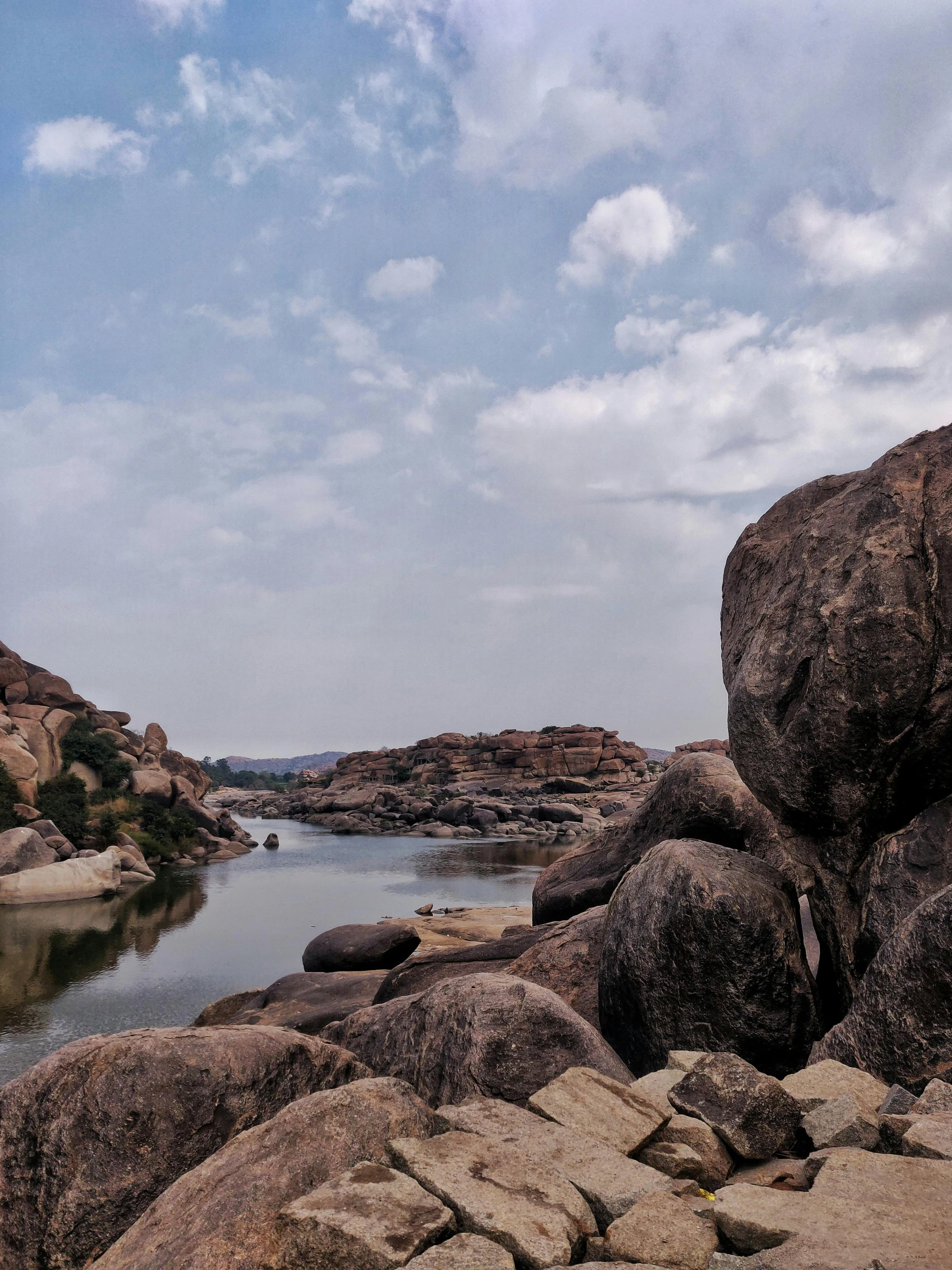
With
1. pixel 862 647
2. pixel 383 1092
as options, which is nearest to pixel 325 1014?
pixel 383 1092

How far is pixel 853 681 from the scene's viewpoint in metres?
7.22

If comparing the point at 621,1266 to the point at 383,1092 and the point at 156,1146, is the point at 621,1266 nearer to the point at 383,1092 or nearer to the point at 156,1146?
the point at 383,1092

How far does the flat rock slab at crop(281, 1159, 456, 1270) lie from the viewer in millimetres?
3637

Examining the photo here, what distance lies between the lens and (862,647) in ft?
23.6

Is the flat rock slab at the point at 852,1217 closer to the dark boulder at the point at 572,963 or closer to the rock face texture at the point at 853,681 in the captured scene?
the rock face texture at the point at 853,681

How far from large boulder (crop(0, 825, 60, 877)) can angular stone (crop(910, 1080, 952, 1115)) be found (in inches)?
1297

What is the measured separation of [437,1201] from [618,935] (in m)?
4.44

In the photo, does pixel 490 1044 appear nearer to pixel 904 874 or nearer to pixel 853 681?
pixel 904 874

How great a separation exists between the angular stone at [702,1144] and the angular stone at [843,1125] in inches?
20.6

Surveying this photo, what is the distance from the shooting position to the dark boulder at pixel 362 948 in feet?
58.0

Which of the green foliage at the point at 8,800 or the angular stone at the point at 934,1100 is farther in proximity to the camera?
the green foliage at the point at 8,800

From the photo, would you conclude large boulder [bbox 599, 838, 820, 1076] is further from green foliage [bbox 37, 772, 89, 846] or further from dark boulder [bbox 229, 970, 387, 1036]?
green foliage [bbox 37, 772, 89, 846]

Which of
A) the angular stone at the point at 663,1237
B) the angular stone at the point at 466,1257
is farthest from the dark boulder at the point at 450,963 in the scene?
the angular stone at the point at 466,1257

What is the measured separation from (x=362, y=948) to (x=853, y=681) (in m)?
13.7
